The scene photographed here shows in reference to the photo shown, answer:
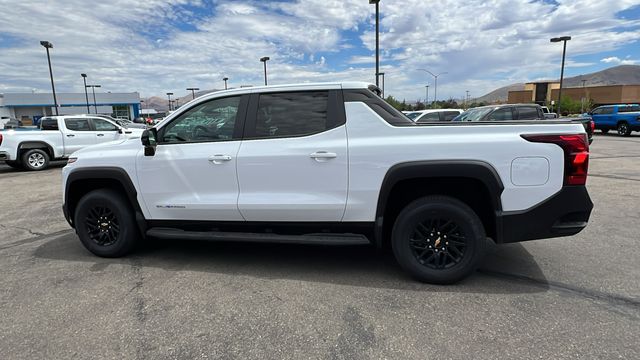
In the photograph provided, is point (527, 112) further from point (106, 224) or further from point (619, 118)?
point (106, 224)

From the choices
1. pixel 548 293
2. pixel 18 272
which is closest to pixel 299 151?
pixel 548 293

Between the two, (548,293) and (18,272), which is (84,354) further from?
(548,293)

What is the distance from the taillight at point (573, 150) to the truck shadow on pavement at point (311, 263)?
1.06 m

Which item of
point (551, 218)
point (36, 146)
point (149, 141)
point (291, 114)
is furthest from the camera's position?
point (36, 146)

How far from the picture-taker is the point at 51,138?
1284cm

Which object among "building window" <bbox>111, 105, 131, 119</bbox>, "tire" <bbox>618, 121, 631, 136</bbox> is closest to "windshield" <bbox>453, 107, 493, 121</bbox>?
"tire" <bbox>618, 121, 631, 136</bbox>

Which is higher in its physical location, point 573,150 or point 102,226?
point 573,150

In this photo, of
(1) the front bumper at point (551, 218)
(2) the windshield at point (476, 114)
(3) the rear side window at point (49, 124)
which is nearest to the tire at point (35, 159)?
(3) the rear side window at point (49, 124)

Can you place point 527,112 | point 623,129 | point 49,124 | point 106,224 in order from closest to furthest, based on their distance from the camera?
point 106,224, point 49,124, point 527,112, point 623,129

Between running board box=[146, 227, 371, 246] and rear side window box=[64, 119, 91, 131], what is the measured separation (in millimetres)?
11010

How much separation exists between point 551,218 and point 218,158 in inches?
119

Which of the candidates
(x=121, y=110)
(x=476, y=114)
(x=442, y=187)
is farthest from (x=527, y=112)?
(x=121, y=110)

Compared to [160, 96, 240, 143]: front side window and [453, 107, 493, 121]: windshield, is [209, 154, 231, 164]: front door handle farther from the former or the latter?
[453, 107, 493, 121]: windshield

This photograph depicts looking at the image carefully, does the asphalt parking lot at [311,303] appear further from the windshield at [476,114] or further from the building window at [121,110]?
the building window at [121,110]
